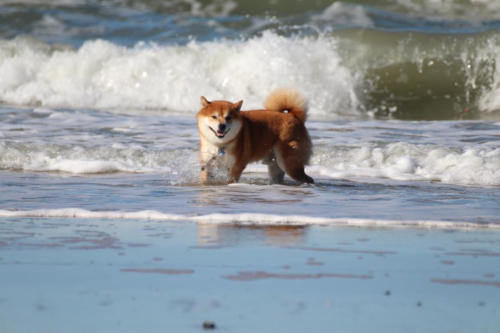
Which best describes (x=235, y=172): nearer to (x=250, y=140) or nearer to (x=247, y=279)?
(x=250, y=140)

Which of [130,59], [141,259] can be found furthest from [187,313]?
[130,59]

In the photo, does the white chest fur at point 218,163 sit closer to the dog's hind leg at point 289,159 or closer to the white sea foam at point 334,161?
the white sea foam at point 334,161

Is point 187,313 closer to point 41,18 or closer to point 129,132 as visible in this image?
point 129,132

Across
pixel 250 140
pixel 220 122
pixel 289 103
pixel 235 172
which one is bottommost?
pixel 235 172

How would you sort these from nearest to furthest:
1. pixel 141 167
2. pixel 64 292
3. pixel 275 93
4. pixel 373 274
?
pixel 64 292 < pixel 373 274 < pixel 275 93 < pixel 141 167

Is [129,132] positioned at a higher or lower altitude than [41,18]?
lower

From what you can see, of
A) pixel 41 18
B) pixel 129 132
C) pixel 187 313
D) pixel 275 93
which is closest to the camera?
pixel 187 313

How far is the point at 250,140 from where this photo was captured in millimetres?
7652

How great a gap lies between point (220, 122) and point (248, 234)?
2.69m

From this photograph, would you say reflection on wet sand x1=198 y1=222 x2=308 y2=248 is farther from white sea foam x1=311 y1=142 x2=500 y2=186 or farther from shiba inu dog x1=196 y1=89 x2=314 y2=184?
white sea foam x1=311 y1=142 x2=500 y2=186

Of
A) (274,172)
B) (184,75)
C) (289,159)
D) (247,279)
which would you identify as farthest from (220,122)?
(184,75)

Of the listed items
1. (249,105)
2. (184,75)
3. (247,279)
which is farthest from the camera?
(184,75)

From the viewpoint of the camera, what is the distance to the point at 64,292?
343 centimetres

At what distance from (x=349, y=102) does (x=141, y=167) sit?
7.31m
